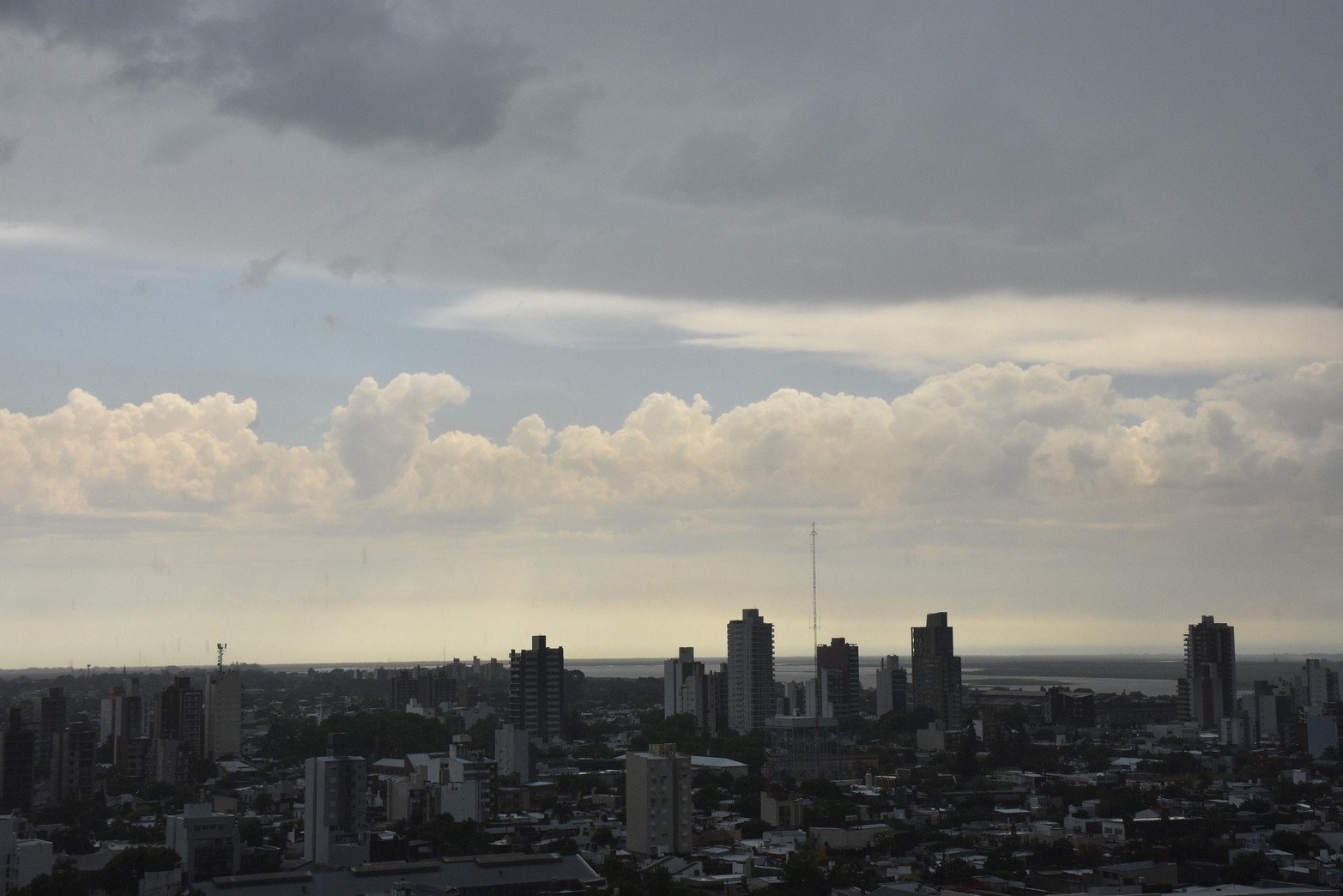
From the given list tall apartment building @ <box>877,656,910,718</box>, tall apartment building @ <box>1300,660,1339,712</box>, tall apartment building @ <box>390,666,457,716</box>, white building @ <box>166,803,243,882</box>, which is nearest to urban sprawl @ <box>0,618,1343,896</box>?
white building @ <box>166,803,243,882</box>

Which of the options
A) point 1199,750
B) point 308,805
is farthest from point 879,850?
point 1199,750

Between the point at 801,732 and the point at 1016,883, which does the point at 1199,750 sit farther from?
the point at 1016,883

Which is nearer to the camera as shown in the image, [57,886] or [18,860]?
[57,886]

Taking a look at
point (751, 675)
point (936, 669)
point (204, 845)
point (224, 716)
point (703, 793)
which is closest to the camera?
point (204, 845)

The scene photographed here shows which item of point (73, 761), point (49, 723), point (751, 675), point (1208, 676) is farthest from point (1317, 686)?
point (73, 761)

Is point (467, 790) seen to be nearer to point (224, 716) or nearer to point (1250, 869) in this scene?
point (1250, 869)

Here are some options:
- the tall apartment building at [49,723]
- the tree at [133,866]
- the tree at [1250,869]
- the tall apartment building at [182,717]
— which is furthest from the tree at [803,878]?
the tall apartment building at [182,717]

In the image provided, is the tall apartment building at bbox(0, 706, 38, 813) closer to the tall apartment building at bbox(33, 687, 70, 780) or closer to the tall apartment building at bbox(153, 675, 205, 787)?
the tall apartment building at bbox(33, 687, 70, 780)
